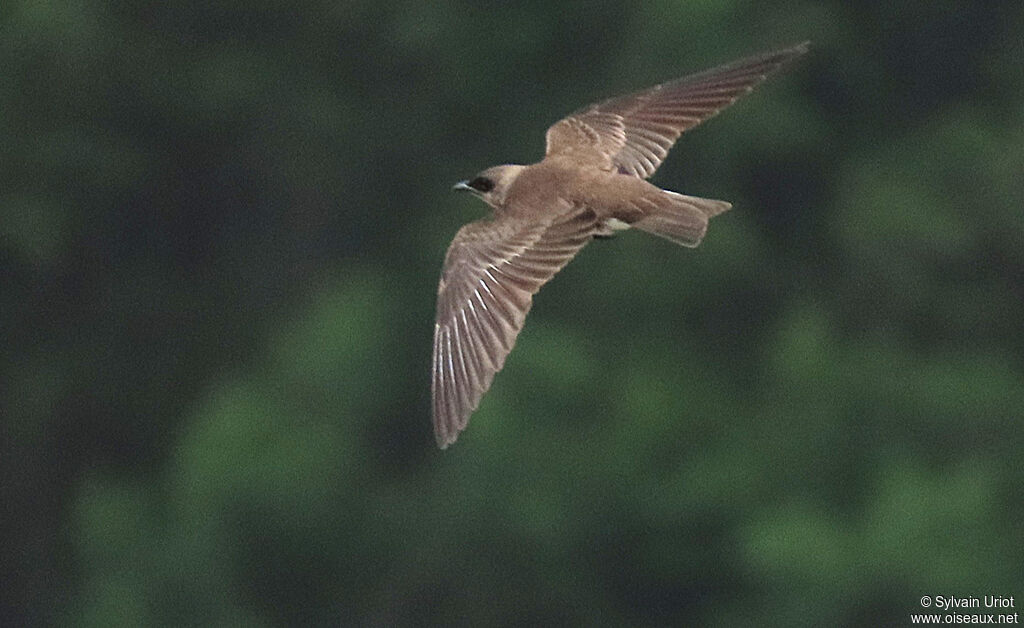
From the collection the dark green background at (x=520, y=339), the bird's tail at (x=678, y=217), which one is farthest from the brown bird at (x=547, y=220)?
the dark green background at (x=520, y=339)

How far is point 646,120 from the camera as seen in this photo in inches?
360

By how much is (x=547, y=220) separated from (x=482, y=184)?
0.70 meters

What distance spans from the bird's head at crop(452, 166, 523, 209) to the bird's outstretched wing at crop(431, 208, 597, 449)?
0.34m

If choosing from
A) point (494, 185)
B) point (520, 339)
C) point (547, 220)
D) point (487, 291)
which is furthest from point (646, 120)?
point (520, 339)

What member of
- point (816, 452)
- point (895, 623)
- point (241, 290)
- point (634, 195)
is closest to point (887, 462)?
point (816, 452)

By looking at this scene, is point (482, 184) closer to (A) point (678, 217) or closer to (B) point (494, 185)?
(B) point (494, 185)

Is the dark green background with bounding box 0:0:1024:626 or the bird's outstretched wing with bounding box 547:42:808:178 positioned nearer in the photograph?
the bird's outstretched wing with bounding box 547:42:808:178

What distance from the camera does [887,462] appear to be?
21281 millimetres

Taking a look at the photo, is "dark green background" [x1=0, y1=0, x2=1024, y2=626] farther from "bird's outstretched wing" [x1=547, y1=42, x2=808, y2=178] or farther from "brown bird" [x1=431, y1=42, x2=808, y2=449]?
"brown bird" [x1=431, y1=42, x2=808, y2=449]

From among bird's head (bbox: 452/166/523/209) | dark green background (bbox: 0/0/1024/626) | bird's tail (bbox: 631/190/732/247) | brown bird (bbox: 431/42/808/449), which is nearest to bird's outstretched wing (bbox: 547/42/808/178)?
brown bird (bbox: 431/42/808/449)

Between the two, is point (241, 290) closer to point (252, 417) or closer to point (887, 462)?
point (252, 417)

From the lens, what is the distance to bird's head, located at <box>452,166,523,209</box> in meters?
8.83

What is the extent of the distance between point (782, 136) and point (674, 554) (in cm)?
464

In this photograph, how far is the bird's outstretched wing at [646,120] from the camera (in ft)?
29.0
